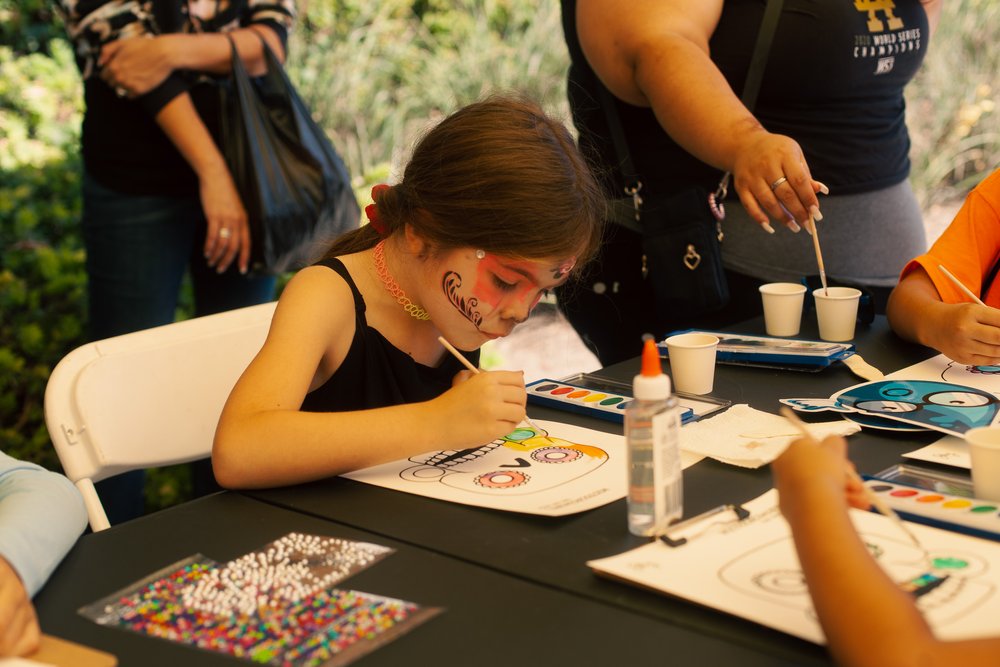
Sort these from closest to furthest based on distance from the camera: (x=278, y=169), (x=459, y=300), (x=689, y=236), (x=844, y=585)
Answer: (x=844, y=585)
(x=459, y=300)
(x=689, y=236)
(x=278, y=169)

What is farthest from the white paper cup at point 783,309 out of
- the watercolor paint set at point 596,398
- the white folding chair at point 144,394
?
the white folding chair at point 144,394

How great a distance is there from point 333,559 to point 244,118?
61.4 inches

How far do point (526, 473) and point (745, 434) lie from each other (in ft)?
0.99

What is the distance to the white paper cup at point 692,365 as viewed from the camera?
5.19 feet

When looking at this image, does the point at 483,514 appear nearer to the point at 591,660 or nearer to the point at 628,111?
the point at 591,660

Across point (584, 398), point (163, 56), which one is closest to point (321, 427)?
point (584, 398)

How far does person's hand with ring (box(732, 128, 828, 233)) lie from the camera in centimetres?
170

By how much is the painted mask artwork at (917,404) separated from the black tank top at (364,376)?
23.0 inches

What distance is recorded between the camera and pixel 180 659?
931mm

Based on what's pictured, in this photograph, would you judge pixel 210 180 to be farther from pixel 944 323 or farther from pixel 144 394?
pixel 944 323

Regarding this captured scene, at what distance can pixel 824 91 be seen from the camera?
2.04 m

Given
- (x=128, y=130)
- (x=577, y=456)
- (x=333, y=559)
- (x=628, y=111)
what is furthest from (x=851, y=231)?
(x=128, y=130)

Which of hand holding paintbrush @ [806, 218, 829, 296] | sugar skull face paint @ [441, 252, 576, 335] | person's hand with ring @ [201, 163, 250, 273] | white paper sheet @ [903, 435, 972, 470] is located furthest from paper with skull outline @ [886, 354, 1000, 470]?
person's hand with ring @ [201, 163, 250, 273]

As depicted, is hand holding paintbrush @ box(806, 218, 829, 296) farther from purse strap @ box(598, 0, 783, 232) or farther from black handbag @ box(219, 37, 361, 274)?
black handbag @ box(219, 37, 361, 274)
